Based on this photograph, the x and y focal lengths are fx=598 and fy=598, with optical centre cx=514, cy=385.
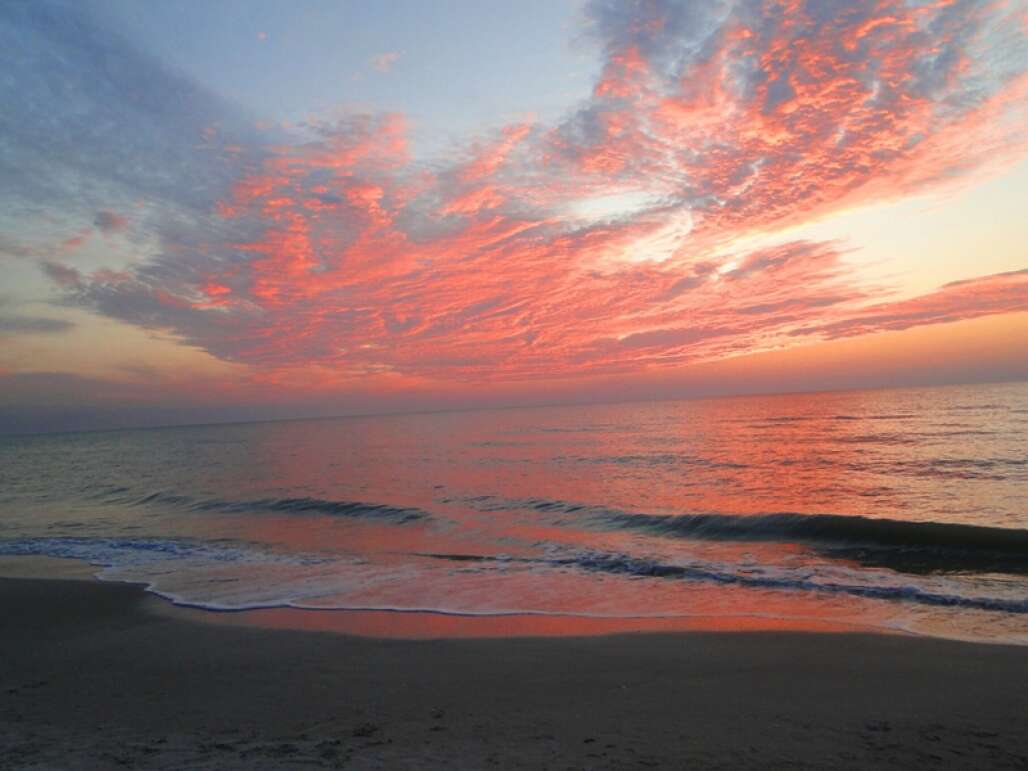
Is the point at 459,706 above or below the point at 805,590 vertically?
above

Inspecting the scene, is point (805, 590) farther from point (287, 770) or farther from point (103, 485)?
point (103, 485)

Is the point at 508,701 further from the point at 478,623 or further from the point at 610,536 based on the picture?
the point at 610,536

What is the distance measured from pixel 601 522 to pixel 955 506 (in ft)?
35.5

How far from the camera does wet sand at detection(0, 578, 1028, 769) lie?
501 centimetres

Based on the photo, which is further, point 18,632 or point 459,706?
point 18,632

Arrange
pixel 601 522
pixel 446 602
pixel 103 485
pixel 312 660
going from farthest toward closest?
pixel 103 485, pixel 601 522, pixel 446 602, pixel 312 660

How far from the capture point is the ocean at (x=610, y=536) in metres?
11.0

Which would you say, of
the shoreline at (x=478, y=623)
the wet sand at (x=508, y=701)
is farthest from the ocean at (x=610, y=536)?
the wet sand at (x=508, y=701)

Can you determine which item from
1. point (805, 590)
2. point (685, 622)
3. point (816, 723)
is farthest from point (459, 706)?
point (805, 590)

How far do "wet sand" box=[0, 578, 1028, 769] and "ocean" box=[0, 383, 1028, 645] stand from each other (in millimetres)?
1832

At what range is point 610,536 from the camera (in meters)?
18.0

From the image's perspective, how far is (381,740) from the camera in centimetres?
532

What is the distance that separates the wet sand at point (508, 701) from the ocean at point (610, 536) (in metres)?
1.83

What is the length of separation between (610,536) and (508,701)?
11966 mm
